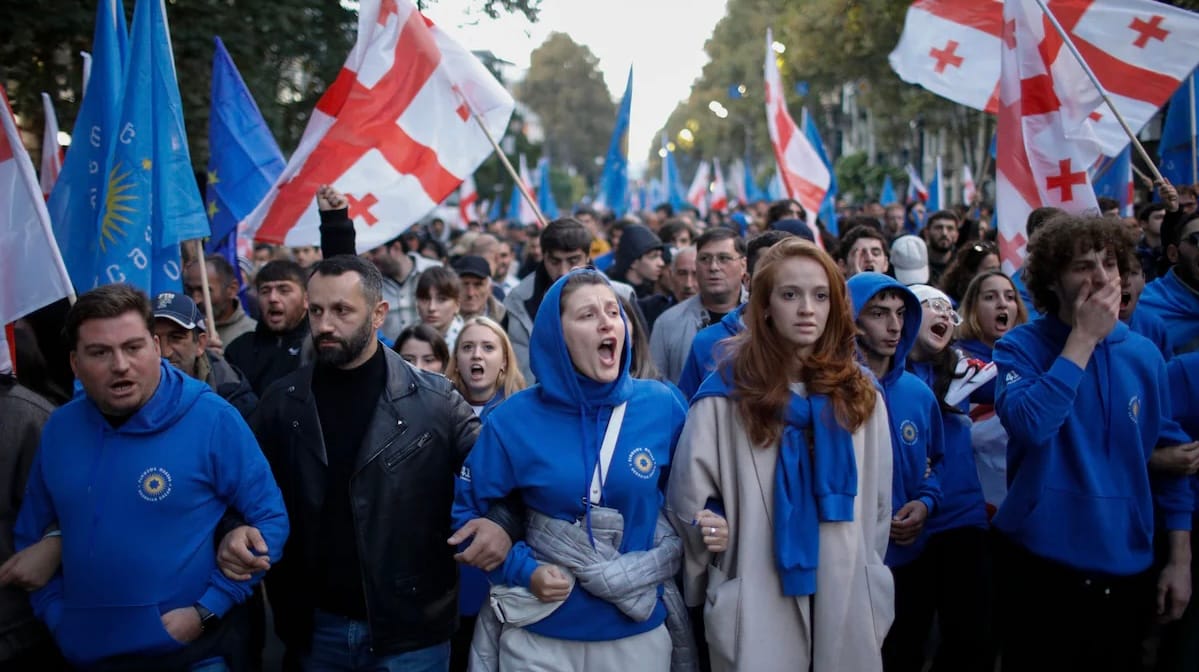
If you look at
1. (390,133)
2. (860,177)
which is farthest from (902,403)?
(860,177)

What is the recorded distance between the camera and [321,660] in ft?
12.6

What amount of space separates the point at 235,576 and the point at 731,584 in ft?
5.22

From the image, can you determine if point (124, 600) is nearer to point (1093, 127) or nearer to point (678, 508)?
point (678, 508)

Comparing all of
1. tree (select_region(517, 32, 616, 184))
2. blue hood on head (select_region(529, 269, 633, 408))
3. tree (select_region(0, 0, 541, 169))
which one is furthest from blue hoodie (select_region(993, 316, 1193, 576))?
tree (select_region(517, 32, 616, 184))

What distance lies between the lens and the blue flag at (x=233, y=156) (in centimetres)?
764

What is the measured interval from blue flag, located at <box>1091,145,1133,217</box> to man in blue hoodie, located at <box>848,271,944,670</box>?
5.24 metres

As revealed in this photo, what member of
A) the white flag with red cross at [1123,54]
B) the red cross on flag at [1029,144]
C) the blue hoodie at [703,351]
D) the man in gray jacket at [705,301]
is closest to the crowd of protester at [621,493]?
the blue hoodie at [703,351]

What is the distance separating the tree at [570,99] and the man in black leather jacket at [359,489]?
3426 inches

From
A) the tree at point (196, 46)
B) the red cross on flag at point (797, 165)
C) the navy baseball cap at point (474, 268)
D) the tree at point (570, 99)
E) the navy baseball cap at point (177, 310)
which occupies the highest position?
the tree at point (570, 99)

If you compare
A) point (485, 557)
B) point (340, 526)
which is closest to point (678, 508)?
point (485, 557)

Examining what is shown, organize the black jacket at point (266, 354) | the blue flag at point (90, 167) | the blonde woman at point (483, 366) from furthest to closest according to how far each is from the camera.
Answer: the black jacket at point (266, 354) < the blue flag at point (90, 167) < the blonde woman at point (483, 366)

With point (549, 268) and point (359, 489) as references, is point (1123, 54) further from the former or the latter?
point (359, 489)

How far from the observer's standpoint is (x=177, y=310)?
480cm

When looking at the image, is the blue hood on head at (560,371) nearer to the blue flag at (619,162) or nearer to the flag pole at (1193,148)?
the flag pole at (1193,148)
